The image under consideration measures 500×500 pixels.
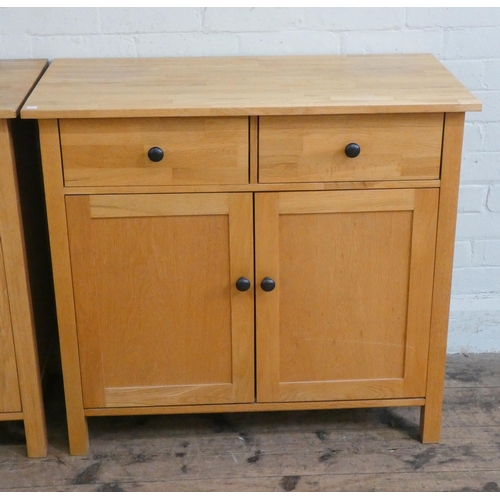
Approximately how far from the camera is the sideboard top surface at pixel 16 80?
1.60 m

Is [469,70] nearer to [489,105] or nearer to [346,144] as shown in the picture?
[489,105]

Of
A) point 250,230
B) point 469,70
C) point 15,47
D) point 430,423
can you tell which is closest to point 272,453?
point 430,423

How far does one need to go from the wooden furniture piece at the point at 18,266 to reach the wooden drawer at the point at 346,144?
1.76 ft

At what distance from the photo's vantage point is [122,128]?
5.36 ft

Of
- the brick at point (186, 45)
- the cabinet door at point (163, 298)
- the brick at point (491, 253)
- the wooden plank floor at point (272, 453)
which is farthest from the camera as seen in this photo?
the brick at point (491, 253)

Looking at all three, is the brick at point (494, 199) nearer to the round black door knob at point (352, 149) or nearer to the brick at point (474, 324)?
the brick at point (474, 324)

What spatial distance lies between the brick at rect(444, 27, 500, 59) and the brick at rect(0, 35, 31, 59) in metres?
1.10

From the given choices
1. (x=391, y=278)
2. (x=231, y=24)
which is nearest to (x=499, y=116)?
(x=391, y=278)

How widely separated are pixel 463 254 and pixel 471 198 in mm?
174

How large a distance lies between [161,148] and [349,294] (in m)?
0.55

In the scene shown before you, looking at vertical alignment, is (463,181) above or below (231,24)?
below

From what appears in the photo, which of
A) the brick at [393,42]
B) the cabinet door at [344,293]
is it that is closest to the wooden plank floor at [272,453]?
the cabinet door at [344,293]
